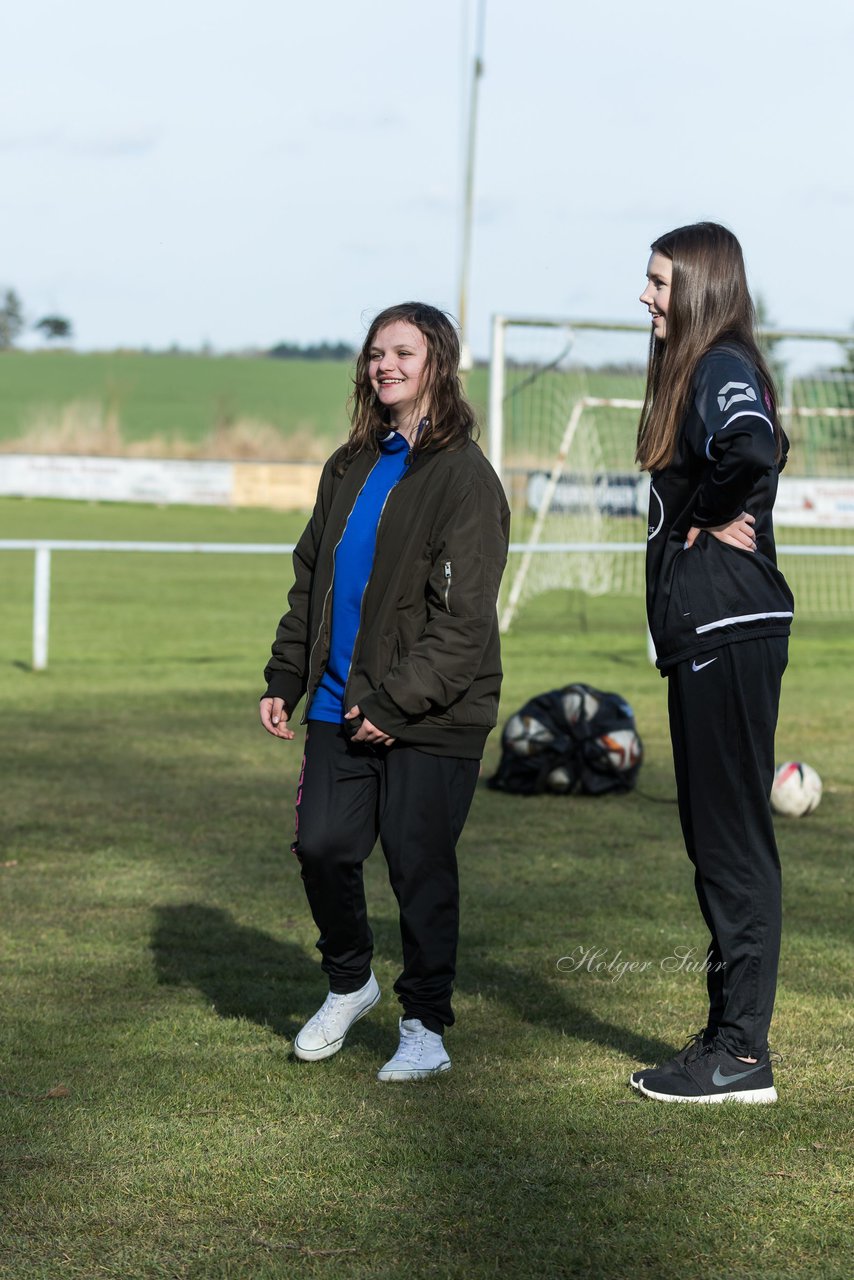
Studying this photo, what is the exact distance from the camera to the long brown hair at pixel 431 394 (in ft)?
13.4

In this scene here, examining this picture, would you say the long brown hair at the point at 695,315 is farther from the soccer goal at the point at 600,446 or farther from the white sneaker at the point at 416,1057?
the soccer goal at the point at 600,446

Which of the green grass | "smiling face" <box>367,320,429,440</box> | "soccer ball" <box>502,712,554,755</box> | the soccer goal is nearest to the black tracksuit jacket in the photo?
"smiling face" <box>367,320,429,440</box>

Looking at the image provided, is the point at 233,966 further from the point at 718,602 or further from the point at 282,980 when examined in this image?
the point at 718,602

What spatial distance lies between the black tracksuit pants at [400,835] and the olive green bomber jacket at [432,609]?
94 millimetres

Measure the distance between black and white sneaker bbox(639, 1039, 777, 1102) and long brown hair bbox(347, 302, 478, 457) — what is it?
64.4 inches

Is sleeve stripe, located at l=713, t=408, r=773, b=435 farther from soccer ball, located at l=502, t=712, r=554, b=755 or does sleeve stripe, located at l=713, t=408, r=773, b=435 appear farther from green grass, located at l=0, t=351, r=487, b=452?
green grass, located at l=0, t=351, r=487, b=452

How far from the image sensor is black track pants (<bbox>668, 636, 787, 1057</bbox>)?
12.1 ft

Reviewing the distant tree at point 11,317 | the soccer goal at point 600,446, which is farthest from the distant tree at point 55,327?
the soccer goal at point 600,446

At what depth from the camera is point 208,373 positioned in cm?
9381

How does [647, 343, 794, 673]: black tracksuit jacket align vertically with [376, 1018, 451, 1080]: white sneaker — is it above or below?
above

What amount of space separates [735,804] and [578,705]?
5.00 metres
